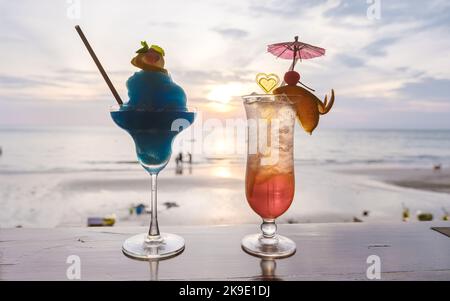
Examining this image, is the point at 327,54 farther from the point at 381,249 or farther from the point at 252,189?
the point at 381,249

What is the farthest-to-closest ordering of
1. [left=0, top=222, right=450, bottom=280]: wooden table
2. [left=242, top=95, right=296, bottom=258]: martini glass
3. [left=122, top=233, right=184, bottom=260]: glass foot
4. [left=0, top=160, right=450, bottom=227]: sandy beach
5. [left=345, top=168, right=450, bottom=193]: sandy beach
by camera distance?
[left=345, top=168, right=450, bottom=193]: sandy beach
[left=0, top=160, right=450, bottom=227]: sandy beach
[left=242, top=95, right=296, bottom=258]: martini glass
[left=122, top=233, right=184, bottom=260]: glass foot
[left=0, top=222, right=450, bottom=280]: wooden table

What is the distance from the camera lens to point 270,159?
1354 millimetres

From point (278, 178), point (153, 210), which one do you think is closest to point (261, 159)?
point (278, 178)

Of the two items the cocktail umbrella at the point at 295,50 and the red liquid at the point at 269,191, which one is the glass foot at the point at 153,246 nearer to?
the red liquid at the point at 269,191

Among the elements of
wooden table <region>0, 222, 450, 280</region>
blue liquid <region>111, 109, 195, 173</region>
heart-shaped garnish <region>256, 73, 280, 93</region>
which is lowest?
wooden table <region>0, 222, 450, 280</region>

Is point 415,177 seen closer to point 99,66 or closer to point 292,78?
point 292,78

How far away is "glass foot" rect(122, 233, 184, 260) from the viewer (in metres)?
1.23

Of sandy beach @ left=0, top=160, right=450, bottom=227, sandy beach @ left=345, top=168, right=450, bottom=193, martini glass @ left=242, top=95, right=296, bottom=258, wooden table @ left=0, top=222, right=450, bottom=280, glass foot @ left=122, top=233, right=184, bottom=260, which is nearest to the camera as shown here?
wooden table @ left=0, top=222, right=450, bottom=280

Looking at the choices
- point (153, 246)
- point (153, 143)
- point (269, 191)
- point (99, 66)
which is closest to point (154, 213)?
point (153, 246)

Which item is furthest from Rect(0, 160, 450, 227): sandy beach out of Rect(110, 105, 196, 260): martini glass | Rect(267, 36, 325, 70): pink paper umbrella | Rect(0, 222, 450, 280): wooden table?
Rect(267, 36, 325, 70): pink paper umbrella

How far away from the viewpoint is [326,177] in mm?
15578

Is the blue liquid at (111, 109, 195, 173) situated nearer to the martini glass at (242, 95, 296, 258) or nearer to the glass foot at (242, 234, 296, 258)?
the martini glass at (242, 95, 296, 258)

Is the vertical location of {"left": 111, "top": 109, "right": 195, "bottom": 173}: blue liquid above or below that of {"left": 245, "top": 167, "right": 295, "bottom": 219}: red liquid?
above

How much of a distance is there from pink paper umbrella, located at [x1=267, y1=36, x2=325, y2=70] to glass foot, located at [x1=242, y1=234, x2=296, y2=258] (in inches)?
28.4
